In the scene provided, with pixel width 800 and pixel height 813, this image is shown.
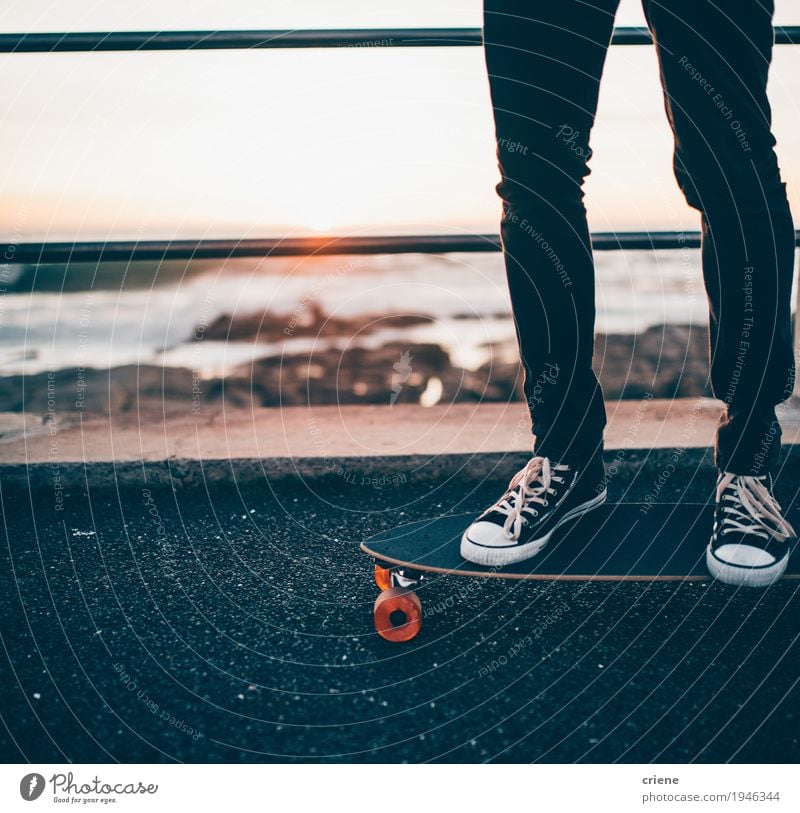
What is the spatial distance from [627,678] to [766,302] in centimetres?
53

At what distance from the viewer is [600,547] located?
1037 millimetres

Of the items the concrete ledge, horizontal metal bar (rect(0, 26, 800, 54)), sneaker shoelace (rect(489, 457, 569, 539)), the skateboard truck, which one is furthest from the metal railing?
the skateboard truck

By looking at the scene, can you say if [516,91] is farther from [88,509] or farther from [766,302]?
[88,509]

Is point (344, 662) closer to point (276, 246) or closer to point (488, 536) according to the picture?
point (488, 536)

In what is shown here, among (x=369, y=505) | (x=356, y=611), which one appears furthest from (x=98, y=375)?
(x=356, y=611)

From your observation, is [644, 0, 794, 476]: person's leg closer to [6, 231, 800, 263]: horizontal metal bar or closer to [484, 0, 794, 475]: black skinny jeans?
[484, 0, 794, 475]: black skinny jeans

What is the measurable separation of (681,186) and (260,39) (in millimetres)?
881

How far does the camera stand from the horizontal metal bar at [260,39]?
1424mm

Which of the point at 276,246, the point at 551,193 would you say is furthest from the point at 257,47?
the point at 551,193

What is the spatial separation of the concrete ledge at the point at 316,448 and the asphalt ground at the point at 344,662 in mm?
187

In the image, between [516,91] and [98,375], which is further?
[98,375]

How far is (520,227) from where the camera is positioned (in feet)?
3.52

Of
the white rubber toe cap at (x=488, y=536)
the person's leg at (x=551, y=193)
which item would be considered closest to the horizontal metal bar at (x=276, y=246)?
the person's leg at (x=551, y=193)

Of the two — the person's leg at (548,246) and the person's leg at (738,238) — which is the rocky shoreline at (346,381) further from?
the person's leg at (738,238)
